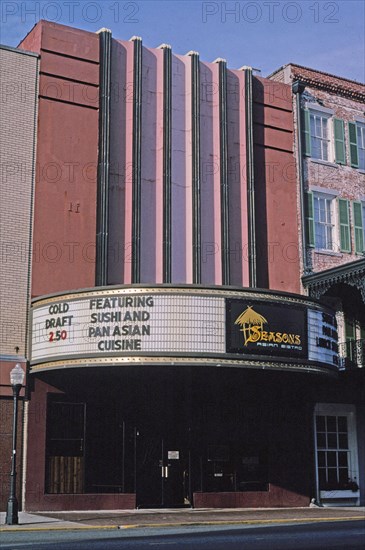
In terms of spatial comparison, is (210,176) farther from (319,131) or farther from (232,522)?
(232,522)

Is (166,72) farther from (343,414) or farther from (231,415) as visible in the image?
(343,414)

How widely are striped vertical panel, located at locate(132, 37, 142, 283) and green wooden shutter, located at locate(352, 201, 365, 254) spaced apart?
10.1 metres

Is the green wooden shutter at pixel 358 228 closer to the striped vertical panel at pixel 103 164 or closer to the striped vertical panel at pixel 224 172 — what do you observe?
the striped vertical panel at pixel 224 172

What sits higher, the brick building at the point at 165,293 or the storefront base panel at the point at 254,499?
the brick building at the point at 165,293

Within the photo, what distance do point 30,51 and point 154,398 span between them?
1280 cm

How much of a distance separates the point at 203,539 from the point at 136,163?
50.6 ft

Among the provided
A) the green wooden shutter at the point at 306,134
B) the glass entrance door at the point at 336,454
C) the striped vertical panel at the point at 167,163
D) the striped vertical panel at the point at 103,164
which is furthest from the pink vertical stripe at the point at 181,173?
the glass entrance door at the point at 336,454

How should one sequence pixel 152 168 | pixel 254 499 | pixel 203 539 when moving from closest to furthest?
pixel 203 539
pixel 254 499
pixel 152 168

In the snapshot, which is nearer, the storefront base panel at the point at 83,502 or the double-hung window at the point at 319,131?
the storefront base panel at the point at 83,502

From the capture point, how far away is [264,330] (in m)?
25.5

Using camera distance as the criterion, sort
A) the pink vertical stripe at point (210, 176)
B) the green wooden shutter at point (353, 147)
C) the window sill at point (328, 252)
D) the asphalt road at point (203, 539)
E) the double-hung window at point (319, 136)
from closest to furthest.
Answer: the asphalt road at point (203, 539) → the pink vertical stripe at point (210, 176) → the window sill at point (328, 252) → the double-hung window at point (319, 136) → the green wooden shutter at point (353, 147)

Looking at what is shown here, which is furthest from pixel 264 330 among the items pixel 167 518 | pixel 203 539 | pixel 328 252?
pixel 328 252

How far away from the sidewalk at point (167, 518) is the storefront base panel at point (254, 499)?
0.65m

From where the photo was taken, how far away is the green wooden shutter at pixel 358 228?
3453 centimetres
